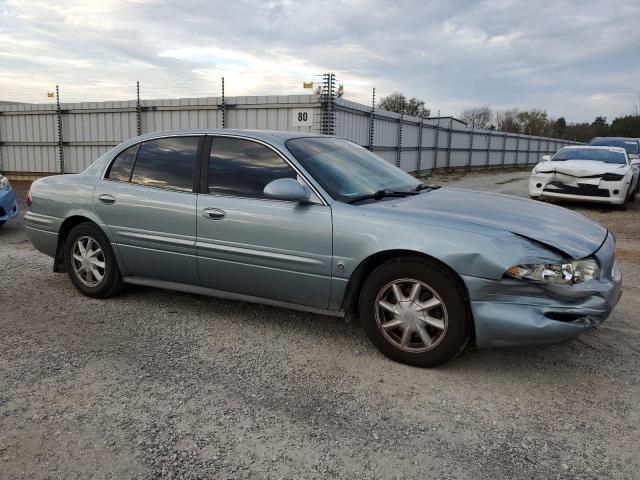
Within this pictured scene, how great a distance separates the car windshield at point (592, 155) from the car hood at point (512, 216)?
343 inches

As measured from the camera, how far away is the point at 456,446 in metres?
2.58

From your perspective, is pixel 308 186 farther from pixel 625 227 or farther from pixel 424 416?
pixel 625 227

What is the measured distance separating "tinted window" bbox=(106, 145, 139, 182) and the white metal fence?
682 cm

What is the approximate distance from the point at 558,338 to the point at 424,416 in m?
0.93

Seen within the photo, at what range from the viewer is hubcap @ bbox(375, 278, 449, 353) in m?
3.26

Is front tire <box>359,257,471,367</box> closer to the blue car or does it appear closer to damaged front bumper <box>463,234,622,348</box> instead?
damaged front bumper <box>463,234,622,348</box>

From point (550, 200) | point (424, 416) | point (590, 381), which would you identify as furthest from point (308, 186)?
point (550, 200)

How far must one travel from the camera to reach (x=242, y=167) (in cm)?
400

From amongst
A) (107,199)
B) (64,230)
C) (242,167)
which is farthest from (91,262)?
(242,167)

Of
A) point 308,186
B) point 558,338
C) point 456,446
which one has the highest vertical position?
point 308,186

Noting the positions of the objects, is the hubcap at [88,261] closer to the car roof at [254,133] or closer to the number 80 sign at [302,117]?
the car roof at [254,133]

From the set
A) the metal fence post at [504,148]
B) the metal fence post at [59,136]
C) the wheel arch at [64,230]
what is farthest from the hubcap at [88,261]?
the metal fence post at [504,148]

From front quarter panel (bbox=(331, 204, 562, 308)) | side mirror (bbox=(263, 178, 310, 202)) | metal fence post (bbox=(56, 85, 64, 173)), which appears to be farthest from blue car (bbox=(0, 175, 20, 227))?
metal fence post (bbox=(56, 85, 64, 173))

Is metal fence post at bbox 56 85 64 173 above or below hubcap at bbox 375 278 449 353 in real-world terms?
above
